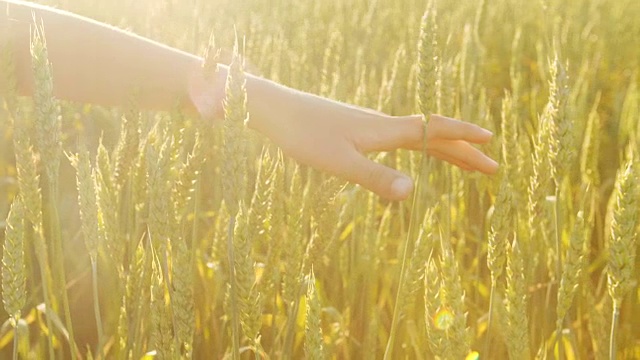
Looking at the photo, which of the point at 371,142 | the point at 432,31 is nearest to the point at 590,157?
the point at 371,142

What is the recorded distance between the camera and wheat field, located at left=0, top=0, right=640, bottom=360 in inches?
30.1

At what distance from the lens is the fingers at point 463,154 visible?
114 centimetres

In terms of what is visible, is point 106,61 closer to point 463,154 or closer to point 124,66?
point 124,66

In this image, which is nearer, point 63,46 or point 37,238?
point 37,238

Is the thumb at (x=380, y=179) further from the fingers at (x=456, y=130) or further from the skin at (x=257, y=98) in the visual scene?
the fingers at (x=456, y=130)

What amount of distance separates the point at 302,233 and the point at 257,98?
0.23 metres

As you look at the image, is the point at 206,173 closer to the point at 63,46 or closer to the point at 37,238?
the point at 63,46

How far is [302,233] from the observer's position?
1.01 meters

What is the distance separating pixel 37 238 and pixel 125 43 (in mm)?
361

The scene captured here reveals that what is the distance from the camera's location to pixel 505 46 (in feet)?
9.85

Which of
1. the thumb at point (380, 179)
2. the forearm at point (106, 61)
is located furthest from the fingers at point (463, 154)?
the forearm at point (106, 61)

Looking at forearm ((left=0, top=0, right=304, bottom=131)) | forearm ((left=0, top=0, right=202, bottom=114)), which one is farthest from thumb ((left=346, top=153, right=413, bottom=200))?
forearm ((left=0, top=0, right=202, bottom=114))

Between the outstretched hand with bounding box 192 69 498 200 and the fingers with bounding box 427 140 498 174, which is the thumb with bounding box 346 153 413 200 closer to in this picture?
the outstretched hand with bounding box 192 69 498 200

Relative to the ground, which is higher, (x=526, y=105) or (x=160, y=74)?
(x=526, y=105)
